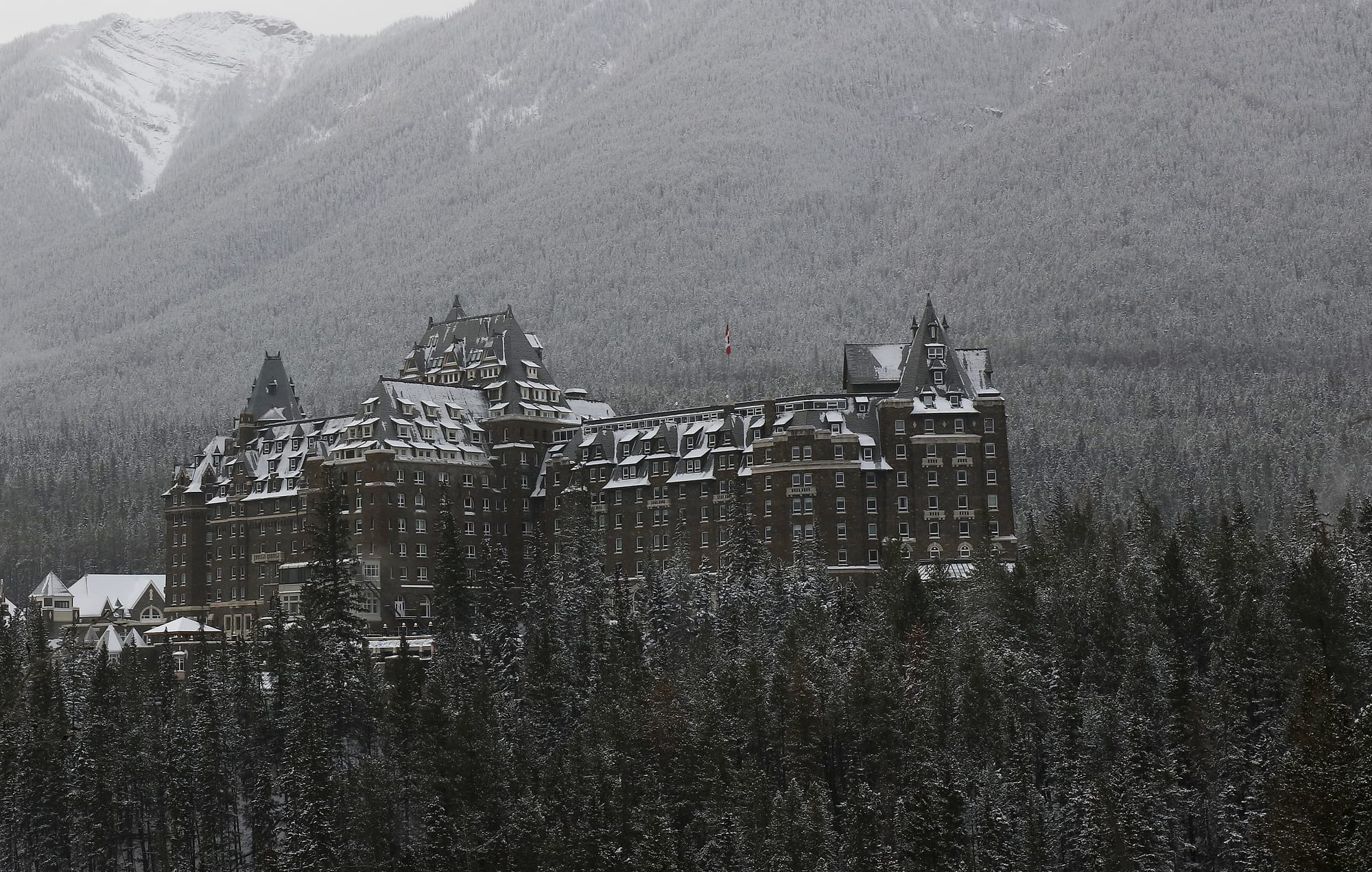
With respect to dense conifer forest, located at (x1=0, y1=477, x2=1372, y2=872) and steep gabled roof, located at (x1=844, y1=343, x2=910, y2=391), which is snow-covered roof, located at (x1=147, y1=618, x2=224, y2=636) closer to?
dense conifer forest, located at (x1=0, y1=477, x2=1372, y2=872)

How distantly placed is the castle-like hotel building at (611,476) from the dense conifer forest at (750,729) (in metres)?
16.6

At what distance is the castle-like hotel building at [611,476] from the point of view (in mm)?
171750

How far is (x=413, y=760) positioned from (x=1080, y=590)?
45.4 meters

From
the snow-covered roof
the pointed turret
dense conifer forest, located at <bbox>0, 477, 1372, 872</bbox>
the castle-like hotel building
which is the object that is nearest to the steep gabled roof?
the castle-like hotel building

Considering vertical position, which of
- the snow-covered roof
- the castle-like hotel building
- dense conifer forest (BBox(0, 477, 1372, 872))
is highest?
the castle-like hotel building

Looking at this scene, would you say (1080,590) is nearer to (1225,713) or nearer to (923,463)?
(1225,713)

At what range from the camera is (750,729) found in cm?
12912

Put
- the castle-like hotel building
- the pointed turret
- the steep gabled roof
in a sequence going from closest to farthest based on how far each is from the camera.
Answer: the castle-like hotel building → the pointed turret → the steep gabled roof

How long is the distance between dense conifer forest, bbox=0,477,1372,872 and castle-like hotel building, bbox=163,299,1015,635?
16625mm

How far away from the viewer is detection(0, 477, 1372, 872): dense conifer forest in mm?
120312

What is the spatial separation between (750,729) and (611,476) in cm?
5764

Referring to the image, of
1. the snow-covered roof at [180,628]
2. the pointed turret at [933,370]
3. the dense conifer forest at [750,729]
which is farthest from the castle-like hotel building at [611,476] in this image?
the dense conifer forest at [750,729]

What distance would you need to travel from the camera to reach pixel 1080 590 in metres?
139

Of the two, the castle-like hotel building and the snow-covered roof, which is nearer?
the castle-like hotel building
